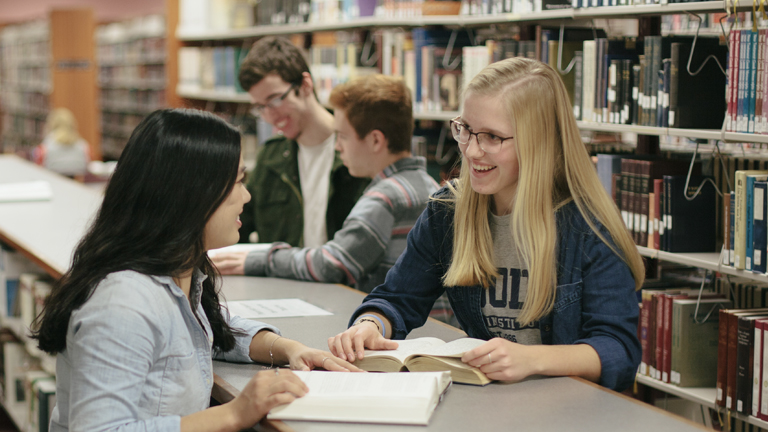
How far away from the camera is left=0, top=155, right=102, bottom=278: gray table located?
8.98 feet

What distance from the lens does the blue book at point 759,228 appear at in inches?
96.3

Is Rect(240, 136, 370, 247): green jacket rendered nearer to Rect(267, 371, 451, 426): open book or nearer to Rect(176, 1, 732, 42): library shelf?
Rect(176, 1, 732, 42): library shelf

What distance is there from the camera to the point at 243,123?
→ 19.3 ft

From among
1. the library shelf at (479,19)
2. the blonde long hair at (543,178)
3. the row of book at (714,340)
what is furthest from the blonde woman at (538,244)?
the library shelf at (479,19)

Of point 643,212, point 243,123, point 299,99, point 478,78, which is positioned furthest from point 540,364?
point 243,123

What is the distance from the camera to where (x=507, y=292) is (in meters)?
1.69

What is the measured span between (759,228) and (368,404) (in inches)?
65.7

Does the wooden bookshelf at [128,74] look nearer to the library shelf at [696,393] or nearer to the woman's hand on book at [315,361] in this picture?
the library shelf at [696,393]

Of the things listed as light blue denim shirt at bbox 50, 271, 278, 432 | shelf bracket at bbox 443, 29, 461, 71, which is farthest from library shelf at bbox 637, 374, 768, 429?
light blue denim shirt at bbox 50, 271, 278, 432

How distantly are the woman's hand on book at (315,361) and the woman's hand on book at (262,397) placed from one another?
17 centimetres

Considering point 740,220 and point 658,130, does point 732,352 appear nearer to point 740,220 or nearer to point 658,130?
point 740,220

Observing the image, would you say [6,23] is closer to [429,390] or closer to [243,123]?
[243,123]

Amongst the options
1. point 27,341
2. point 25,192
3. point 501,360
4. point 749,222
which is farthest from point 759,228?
point 25,192

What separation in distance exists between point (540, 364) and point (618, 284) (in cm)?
24
